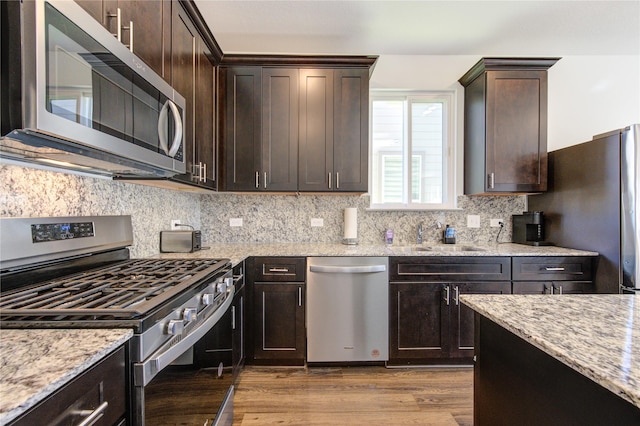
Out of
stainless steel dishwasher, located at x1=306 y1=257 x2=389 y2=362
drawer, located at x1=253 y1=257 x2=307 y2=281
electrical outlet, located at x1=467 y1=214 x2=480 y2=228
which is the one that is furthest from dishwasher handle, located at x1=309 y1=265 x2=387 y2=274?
electrical outlet, located at x1=467 y1=214 x2=480 y2=228

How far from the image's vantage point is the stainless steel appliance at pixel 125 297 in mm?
803

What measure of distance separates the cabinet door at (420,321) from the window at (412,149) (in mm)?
957

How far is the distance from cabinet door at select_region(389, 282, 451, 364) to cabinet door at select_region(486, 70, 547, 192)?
1089 mm

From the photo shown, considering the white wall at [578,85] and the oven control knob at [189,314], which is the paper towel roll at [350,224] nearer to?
the white wall at [578,85]

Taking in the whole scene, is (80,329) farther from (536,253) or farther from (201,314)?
(536,253)

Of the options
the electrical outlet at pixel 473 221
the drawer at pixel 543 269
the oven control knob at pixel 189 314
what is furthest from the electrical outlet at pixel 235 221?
the drawer at pixel 543 269

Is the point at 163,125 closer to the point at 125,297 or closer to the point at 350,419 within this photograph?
the point at 125,297

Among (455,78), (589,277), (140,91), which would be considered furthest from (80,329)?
(455,78)

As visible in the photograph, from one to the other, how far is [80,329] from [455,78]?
3.28 metres

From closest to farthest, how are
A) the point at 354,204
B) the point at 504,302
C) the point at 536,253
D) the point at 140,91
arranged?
the point at 504,302
the point at 140,91
the point at 536,253
the point at 354,204

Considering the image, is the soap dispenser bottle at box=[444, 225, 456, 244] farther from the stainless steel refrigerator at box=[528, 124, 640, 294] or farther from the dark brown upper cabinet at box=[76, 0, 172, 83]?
the dark brown upper cabinet at box=[76, 0, 172, 83]

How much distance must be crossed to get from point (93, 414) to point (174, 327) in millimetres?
298

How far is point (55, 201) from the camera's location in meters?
1.32

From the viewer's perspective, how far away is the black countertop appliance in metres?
2.64
